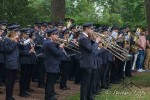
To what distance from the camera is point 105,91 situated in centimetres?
1500

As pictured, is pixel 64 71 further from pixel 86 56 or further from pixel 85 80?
pixel 86 56

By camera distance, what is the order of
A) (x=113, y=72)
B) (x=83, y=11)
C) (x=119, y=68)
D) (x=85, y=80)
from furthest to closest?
1. (x=83, y=11)
2. (x=119, y=68)
3. (x=113, y=72)
4. (x=85, y=80)

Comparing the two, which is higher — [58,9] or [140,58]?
[58,9]

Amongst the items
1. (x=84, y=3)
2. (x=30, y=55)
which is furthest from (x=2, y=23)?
(x=84, y=3)

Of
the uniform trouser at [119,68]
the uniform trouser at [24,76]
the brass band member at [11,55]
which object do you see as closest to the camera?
the brass band member at [11,55]

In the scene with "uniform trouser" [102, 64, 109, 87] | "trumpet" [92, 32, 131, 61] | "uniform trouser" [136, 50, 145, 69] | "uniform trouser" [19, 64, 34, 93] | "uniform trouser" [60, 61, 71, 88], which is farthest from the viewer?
"uniform trouser" [136, 50, 145, 69]

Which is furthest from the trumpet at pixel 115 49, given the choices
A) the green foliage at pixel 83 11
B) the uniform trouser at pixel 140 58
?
the uniform trouser at pixel 140 58

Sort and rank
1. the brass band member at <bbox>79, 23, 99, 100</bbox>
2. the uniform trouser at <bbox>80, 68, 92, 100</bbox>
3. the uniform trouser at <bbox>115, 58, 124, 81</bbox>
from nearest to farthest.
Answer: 1. the brass band member at <bbox>79, 23, 99, 100</bbox>
2. the uniform trouser at <bbox>80, 68, 92, 100</bbox>
3. the uniform trouser at <bbox>115, 58, 124, 81</bbox>

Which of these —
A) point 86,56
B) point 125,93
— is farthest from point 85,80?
point 125,93

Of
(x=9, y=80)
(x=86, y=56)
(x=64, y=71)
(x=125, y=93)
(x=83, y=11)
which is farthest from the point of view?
(x=83, y=11)

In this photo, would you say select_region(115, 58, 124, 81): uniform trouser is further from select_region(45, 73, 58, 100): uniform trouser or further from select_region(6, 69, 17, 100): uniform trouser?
select_region(6, 69, 17, 100): uniform trouser

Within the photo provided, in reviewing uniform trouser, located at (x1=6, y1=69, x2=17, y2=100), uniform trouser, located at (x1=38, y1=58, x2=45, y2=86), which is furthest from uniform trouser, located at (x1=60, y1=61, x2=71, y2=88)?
uniform trouser, located at (x1=6, y1=69, x2=17, y2=100)

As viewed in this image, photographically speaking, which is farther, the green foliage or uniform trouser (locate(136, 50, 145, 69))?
uniform trouser (locate(136, 50, 145, 69))

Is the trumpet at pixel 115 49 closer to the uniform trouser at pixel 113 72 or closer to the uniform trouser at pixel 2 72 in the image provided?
the uniform trouser at pixel 113 72
